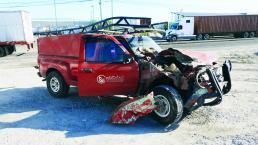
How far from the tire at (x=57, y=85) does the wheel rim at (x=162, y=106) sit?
3092mm

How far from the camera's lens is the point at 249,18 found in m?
42.2

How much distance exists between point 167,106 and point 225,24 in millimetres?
37794

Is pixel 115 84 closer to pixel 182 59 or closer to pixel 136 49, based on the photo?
pixel 136 49

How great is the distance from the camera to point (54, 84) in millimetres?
8250

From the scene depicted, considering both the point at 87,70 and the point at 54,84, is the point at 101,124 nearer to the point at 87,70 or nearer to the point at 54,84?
the point at 87,70

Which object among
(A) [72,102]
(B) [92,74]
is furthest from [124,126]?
(A) [72,102]

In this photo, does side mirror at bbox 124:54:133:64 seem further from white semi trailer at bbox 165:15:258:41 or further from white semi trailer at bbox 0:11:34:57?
white semi trailer at bbox 165:15:258:41

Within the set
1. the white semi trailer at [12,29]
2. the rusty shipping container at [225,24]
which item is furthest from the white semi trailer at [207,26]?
the white semi trailer at [12,29]

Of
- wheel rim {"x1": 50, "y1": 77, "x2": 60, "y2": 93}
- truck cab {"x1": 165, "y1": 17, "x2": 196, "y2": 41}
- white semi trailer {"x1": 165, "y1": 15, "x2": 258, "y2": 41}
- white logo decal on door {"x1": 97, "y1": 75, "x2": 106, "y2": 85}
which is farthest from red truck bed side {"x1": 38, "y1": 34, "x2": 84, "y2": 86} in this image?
truck cab {"x1": 165, "y1": 17, "x2": 196, "y2": 41}

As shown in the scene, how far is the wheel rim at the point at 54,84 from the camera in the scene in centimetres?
816

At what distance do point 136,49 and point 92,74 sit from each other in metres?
1.17

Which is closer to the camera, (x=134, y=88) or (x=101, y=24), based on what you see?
(x=134, y=88)

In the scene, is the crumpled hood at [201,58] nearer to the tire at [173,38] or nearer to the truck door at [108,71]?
the truck door at [108,71]

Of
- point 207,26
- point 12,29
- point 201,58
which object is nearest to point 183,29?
point 207,26
